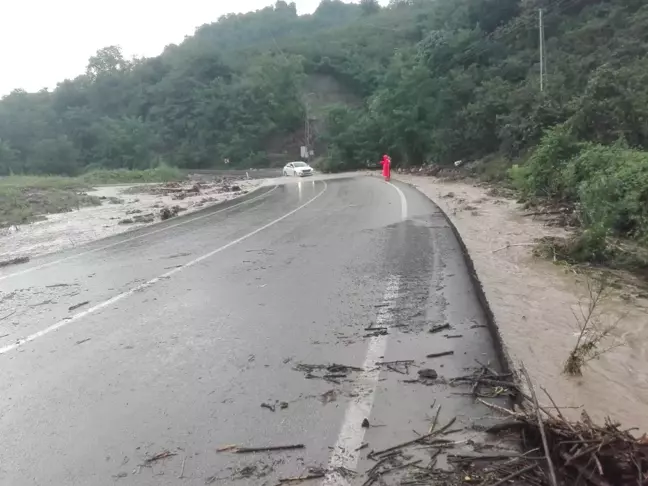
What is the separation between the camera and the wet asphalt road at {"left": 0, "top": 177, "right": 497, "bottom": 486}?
12.2 ft

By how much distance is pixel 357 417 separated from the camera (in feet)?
13.2

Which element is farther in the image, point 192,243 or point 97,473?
point 192,243

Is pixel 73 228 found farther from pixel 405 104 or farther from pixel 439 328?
pixel 405 104

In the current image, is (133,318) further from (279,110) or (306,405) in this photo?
(279,110)

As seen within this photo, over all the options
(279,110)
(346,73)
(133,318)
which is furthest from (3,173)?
(133,318)

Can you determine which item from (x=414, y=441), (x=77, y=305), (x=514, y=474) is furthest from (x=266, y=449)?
(x=77, y=305)

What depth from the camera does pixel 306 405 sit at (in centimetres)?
426

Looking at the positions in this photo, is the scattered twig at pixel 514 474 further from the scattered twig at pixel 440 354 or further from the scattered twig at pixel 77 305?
the scattered twig at pixel 77 305

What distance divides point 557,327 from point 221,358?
331 cm

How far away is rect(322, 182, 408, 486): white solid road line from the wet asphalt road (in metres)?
0.01

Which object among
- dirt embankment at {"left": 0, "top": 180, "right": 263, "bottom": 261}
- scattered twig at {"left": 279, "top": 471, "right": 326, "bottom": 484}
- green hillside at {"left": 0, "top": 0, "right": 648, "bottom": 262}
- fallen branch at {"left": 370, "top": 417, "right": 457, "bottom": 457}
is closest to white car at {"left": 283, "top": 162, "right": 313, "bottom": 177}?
green hillside at {"left": 0, "top": 0, "right": 648, "bottom": 262}

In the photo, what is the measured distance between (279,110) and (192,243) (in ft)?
227

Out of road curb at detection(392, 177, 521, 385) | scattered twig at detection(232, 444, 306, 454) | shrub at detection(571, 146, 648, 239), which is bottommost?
scattered twig at detection(232, 444, 306, 454)

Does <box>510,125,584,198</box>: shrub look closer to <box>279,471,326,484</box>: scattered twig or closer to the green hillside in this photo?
the green hillside
